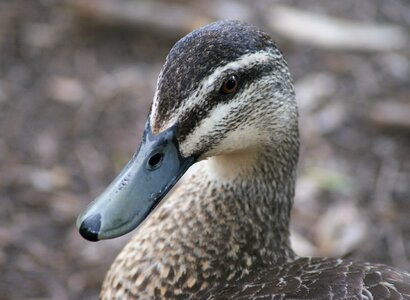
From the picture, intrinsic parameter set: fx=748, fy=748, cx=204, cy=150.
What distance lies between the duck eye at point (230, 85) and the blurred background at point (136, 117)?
1576 millimetres

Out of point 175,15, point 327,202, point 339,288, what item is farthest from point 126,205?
point 175,15

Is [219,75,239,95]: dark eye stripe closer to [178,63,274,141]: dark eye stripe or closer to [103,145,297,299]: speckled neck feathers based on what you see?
[178,63,274,141]: dark eye stripe

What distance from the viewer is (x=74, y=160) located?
388 centimetres

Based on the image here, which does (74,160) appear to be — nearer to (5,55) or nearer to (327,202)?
(5,55)

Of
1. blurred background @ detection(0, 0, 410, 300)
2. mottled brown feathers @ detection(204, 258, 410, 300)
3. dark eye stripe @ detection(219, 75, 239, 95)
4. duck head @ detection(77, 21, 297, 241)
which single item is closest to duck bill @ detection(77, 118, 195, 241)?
duck head @ detection(77, 21, 297, 241)

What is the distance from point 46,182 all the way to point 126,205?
1856mm

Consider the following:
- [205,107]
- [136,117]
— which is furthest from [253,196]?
[136,117]

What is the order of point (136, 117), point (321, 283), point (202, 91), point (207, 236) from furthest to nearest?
point (136, 117)
point (207, 236)
point (321, 283)
point (202, 91)

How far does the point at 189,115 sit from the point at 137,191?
0.80ft

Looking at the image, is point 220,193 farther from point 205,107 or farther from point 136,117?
point 136,117

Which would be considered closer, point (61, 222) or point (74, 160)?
point (61, 222)

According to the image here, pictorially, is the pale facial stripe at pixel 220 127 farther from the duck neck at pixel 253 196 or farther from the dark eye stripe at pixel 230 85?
the duck neck at pixel 253 196

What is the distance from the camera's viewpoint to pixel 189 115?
1.96m

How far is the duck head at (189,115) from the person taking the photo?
1950mm
